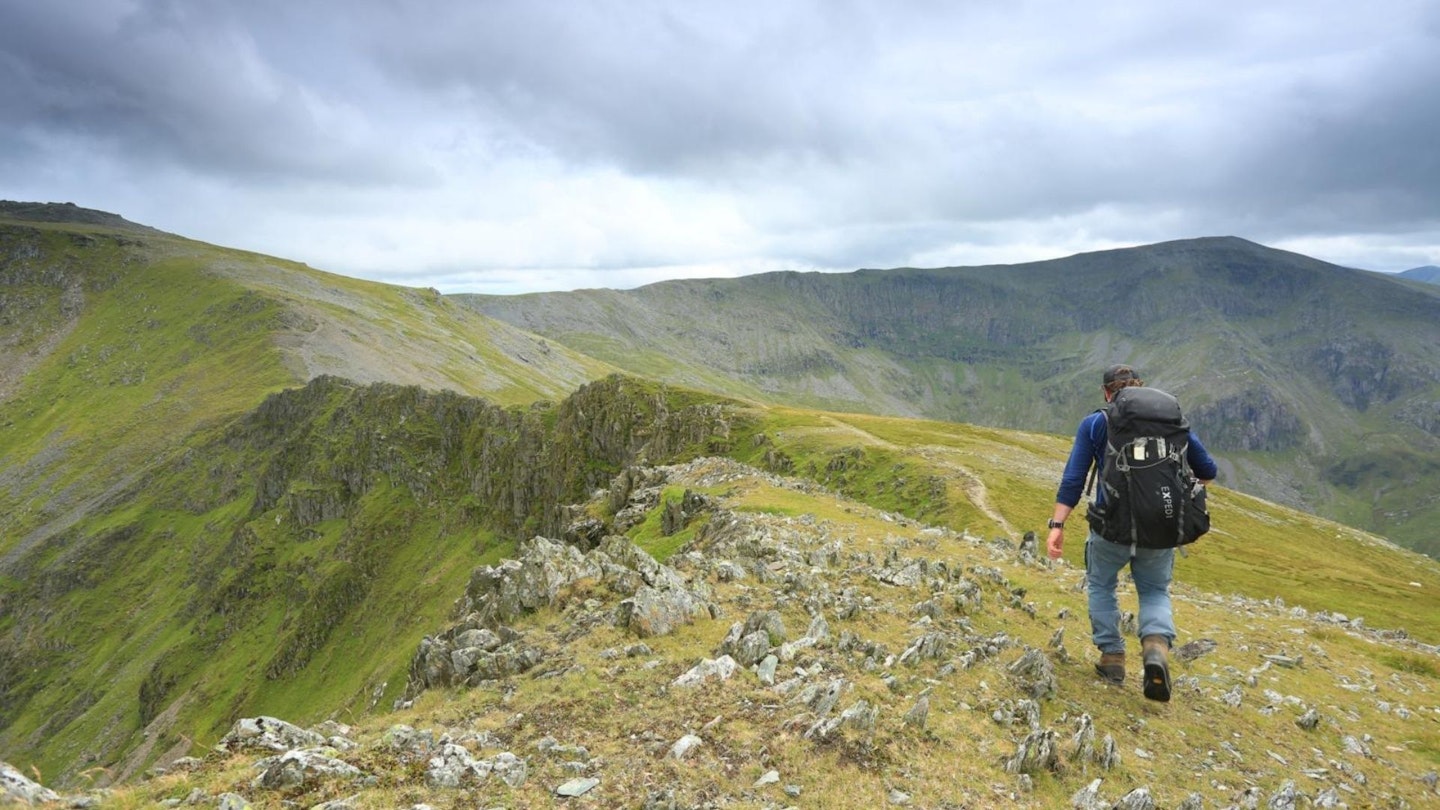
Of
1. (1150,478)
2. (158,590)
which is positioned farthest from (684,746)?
(158,590)

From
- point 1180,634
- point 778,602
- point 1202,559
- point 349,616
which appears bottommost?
point 349,616

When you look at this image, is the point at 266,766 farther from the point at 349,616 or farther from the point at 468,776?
the point at 349,616

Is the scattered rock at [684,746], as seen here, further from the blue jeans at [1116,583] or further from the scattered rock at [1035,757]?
the blue jeans at [1116,583]

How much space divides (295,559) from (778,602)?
519 feet

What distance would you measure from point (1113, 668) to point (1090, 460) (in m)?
4.28

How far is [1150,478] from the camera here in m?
11.9

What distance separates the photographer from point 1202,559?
53125 mm

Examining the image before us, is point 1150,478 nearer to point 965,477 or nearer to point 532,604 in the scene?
point 532,604

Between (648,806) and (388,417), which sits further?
(388,417)

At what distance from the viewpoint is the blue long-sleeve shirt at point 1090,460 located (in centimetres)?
A: 1271

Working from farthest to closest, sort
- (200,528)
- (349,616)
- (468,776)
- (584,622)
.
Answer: (200,528), (349,616), (584,622), (468,776)

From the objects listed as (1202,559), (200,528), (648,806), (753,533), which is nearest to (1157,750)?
(648,806)

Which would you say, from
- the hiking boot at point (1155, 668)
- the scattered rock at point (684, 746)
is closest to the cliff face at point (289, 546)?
the hiking boot at point (1155, 668)

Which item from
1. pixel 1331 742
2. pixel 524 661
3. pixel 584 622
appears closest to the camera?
pixel 1331 742
